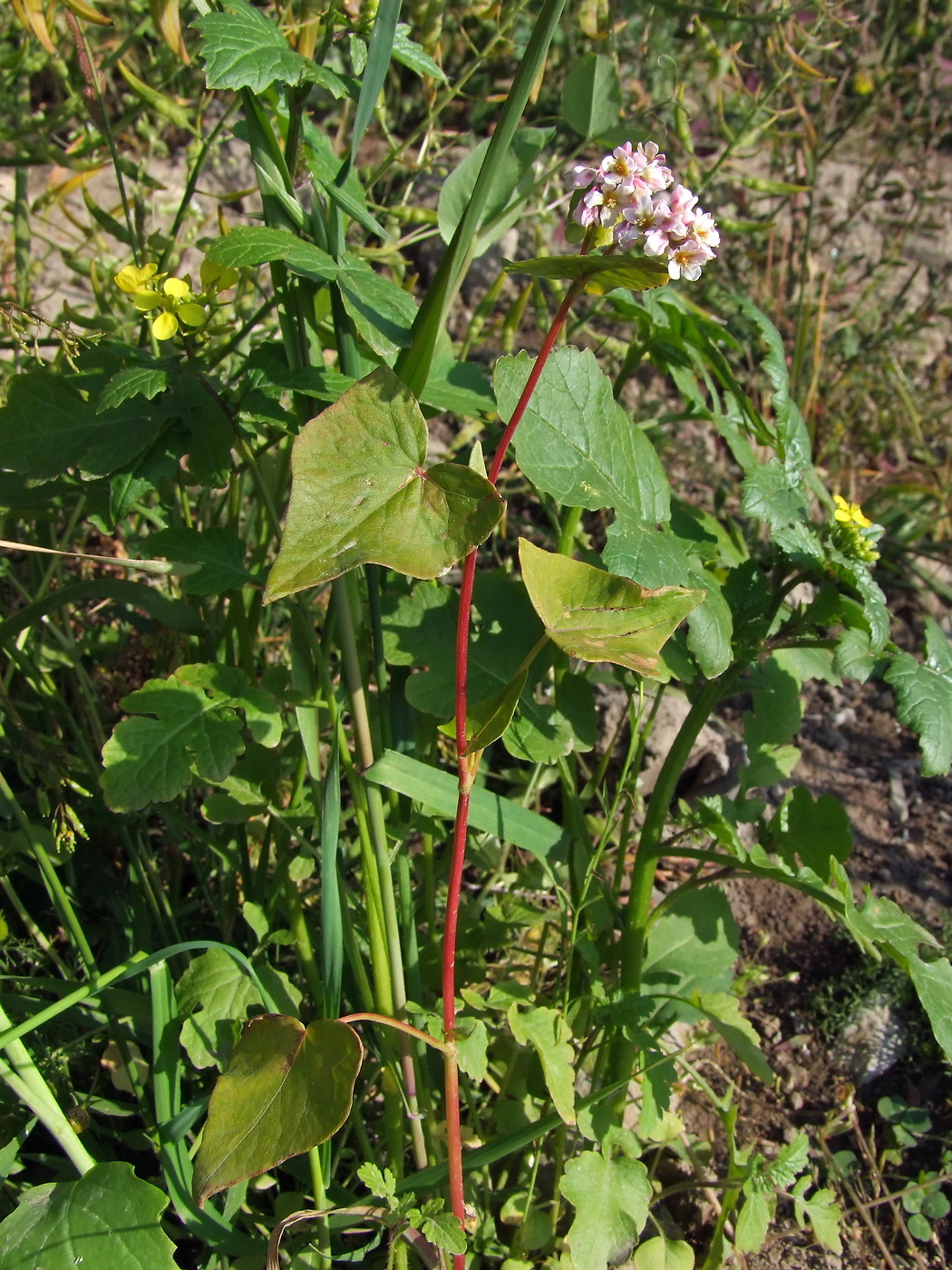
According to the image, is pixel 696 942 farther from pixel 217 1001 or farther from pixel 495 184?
pixel 495 184

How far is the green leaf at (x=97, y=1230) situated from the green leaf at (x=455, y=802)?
419 millimetres

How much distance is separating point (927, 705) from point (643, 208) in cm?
56

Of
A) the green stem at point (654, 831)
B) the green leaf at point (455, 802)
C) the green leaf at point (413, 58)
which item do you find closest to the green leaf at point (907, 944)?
the green stem at point (654, 831)

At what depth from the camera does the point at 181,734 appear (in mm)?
964

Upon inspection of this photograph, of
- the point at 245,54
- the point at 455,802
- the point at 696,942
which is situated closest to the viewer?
the point at 245,54

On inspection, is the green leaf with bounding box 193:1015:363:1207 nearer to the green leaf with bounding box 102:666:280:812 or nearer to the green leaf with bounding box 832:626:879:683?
the green leaf with bounding box 102:666:280:812

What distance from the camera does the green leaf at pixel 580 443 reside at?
0.97m

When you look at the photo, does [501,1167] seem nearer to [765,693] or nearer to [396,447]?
[765,693]

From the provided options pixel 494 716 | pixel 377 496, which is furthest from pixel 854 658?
pixel 377 496

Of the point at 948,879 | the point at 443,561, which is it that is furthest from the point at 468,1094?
the point at 948,879

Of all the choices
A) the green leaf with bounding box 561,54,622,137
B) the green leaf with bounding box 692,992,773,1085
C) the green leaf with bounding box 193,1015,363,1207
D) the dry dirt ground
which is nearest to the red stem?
the green leaf with bounding box 193,1015,363,1207

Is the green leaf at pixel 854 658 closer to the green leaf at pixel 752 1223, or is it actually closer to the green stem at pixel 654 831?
the green stem at pixel 654 831

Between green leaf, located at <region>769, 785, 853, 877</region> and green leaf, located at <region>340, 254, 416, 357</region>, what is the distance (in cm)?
68

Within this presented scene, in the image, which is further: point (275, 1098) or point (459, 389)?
point (459, 389)
